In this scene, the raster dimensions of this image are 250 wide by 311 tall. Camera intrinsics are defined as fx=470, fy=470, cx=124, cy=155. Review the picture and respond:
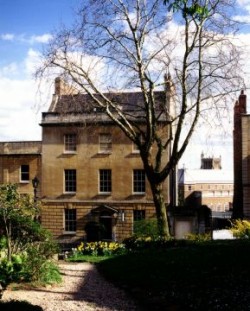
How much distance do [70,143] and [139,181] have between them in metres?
6.33

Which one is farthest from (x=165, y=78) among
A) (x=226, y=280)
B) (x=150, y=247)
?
(x=226, y=280)

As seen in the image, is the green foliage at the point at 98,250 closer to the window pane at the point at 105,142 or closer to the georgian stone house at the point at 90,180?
the georgian stone house at the point at 90,180

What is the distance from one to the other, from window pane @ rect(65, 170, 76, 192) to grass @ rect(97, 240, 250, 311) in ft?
60.8

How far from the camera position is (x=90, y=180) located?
1448 inches

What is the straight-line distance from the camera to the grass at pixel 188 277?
34.0 ft

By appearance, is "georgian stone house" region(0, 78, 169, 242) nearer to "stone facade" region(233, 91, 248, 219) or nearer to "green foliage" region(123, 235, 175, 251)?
"stone facade" region(233, 91, 248, 219)

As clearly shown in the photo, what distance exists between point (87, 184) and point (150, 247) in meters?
15.4

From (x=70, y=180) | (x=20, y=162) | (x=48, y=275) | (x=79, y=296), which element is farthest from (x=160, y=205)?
(x=20, y=162)

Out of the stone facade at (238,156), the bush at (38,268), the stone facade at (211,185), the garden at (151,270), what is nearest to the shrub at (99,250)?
the garden at (151,270)

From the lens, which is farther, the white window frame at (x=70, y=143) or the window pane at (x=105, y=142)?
the white window frame at (x=70, y=143)

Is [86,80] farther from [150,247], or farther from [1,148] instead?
[1,148]

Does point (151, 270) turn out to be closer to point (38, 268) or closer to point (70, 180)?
point (38, 268)

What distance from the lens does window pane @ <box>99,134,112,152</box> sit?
36.8m

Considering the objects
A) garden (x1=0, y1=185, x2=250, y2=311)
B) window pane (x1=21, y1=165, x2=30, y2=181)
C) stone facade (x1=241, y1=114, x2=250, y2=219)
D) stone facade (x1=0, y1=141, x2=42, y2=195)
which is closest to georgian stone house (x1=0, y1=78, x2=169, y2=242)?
stone facade (x1=241, y1=114, x2=250, y2=219)
